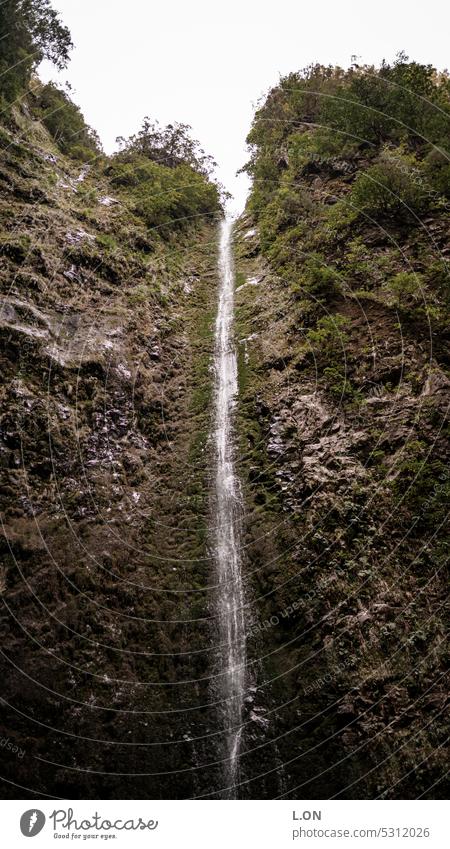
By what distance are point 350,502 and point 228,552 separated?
2765 millimetres

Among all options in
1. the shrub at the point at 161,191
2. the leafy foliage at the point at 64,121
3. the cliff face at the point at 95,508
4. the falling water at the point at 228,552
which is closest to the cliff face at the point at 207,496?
the cliff face at the point at 95,508

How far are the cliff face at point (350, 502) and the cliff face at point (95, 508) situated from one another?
1370mm

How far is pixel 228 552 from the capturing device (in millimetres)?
10078

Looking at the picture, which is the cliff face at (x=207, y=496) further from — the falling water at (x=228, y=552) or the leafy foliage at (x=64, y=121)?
the leafy foliage at (x=64, y=121)

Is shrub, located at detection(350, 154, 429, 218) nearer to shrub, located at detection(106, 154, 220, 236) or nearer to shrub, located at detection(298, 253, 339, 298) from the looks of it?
shrub, located at detection(298, 253, 339, 298)

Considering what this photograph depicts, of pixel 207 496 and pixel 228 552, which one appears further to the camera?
pixel 207 496

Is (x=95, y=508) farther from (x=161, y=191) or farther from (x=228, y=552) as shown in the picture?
(x=161, y=191)

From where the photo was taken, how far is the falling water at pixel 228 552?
25.9 feet

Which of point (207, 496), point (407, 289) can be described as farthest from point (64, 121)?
point (207, 496)

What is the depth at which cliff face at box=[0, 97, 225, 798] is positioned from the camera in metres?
7.27

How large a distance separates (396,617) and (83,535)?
596 centimetres

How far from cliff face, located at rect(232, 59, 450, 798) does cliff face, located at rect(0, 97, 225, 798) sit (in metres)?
1.37

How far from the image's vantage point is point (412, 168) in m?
14.7

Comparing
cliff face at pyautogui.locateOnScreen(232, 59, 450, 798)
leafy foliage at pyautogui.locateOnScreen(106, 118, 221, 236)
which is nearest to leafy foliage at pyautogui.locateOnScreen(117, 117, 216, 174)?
leafy foliage at pyautogui.locateOnScreen(106, 118, 221, 236)
